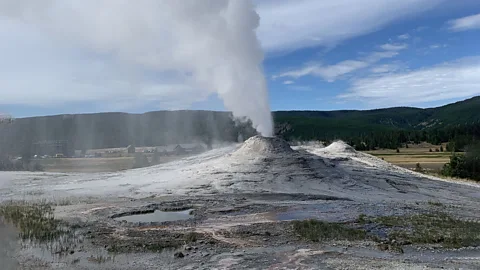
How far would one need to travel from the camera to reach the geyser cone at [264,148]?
25375 millimetres

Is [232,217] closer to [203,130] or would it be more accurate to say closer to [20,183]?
[20,183]

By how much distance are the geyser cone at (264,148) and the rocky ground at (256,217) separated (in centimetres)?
7

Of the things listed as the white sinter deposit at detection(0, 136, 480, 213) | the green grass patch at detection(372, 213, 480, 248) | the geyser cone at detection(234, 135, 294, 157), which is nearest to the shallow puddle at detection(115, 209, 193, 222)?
the white sinter deposit at detection(0, 136, 480, 213)

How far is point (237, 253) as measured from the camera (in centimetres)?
1014

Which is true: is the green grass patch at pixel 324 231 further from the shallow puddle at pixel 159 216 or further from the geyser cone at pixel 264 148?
the geyser cone at pixel 264 148

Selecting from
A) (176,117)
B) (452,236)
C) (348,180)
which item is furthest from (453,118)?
(452,236)

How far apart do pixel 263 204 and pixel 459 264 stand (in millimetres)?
8638

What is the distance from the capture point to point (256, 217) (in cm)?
1477

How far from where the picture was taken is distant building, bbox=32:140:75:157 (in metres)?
61.8

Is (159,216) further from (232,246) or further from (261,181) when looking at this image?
(261,181)

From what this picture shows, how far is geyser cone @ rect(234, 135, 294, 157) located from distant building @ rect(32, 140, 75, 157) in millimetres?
42480

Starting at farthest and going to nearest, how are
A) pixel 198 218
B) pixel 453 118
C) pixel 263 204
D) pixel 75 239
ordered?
1. pixel 453 118
2. pixel 263 204
3. pixel 198 218
4. pixel 75 239

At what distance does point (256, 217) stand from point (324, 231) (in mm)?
3039

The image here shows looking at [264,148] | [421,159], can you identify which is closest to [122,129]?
[421,159]
